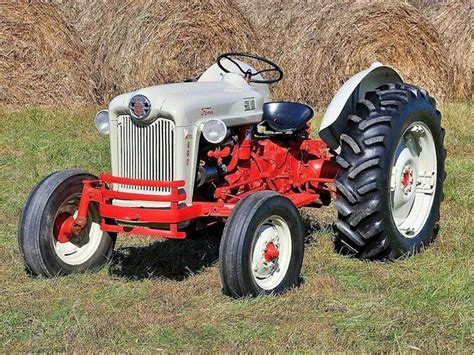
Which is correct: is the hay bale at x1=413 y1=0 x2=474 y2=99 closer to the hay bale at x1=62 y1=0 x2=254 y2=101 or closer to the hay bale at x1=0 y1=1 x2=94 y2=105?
the hay bale at x1=62 y1=0 x2=254 y2=101

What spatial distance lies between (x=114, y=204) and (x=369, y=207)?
1435mm

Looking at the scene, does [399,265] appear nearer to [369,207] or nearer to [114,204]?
[369,207]

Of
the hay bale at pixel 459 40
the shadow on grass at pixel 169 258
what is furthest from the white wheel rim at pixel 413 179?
the hay bale at pixel 459 40

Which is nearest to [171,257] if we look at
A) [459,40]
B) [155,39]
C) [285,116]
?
[285,116]

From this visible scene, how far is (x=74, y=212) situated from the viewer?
201 inches

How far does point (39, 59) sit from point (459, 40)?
5.69 m

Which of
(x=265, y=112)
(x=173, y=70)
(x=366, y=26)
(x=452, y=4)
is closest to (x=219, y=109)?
(x=265, y=112)

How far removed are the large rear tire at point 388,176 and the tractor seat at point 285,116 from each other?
42 cm

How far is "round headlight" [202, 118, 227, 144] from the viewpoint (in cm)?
460

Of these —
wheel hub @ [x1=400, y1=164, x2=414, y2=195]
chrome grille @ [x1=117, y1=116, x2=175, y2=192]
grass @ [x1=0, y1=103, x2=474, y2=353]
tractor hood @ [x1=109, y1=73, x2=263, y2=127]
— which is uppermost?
tractor hood @ [x1=109, y1=73, x2=263, y2=127]

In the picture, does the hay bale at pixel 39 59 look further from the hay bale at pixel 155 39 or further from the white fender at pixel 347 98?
the white fender at pixel 347 98

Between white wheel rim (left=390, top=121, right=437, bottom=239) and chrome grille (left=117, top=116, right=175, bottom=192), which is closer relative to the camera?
chrome grille (left=117, top=116, right=175, bottom=192)

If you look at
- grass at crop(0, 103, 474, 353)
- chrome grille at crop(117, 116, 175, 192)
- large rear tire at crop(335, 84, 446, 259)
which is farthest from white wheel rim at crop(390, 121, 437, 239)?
chrome grille at crop(117, 116, 175, 192)

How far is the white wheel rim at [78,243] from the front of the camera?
16.4ft
